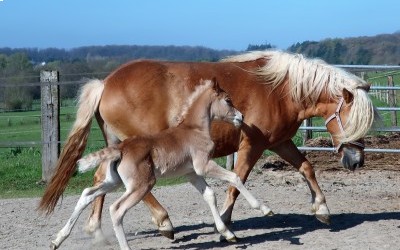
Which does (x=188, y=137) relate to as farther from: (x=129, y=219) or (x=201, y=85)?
(x=129, y=219)

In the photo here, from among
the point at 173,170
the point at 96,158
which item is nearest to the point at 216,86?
the point at 173,170

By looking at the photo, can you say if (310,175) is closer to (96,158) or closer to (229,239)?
(229,239)

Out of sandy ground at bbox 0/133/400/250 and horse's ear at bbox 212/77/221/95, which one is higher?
horse's ear at bbox 212/77/221/95

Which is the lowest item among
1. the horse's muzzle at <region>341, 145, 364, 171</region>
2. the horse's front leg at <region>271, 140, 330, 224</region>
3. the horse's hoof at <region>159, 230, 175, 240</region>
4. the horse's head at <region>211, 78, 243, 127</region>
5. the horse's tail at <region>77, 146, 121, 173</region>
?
the horse's hoof at <region>159, 230, 175, 240</region>

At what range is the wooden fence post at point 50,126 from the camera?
11.7 meters

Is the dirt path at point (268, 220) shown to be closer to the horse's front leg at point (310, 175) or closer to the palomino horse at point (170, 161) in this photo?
the horse's front leg at point (310, 175)

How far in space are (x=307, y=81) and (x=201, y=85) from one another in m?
1.16

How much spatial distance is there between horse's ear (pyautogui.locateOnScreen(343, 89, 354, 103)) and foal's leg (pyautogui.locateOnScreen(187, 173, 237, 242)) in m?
1.73

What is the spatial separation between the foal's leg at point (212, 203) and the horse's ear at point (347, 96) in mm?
1727

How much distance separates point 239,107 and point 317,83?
83 centimetres

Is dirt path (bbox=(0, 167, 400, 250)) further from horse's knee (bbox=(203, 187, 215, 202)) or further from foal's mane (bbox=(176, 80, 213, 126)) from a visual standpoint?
foal's mane (bbox=(176, 80, 213, 126))

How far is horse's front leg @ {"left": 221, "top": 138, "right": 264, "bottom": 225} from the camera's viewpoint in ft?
23.4

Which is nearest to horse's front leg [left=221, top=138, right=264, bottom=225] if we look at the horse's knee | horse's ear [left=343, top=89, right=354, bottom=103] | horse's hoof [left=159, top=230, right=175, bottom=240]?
horse's hoof [left=159, top=230, right=175, bottom=240]

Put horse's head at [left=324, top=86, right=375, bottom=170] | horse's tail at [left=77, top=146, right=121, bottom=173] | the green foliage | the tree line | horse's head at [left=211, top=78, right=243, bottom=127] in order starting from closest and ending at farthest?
horse's tail at [left=77, top=146, right=121, bottom=173] → horse's head at [left=211, top=78, right=243, bottom=127] → horse's head at [left=324, top=86, right=375, bottom=170] → the tree line → the green foliage
